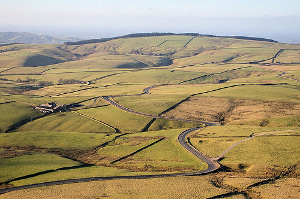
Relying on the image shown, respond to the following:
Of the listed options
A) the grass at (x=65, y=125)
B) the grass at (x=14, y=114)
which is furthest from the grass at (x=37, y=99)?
the grass at (x=65, y=125)

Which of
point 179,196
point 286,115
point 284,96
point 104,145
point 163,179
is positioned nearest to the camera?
point 179,196

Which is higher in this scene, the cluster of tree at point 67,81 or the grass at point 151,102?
the grass at point 151,102

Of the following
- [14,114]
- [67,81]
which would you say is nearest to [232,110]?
[14,114]

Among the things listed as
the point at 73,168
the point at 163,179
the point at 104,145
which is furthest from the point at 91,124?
the point at 163,179

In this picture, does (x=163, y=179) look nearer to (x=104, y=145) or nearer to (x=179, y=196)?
(x=179, y=196)

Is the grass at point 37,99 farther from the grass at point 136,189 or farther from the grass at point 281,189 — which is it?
the grass at point 281,189

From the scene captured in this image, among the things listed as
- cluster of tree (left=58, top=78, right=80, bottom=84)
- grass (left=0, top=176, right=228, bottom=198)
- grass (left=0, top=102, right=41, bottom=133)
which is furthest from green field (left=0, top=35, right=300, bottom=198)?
cluster of tree (left=58, top=78, right=80, bottom=84)

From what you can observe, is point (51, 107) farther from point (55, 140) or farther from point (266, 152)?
point (266, 152)
